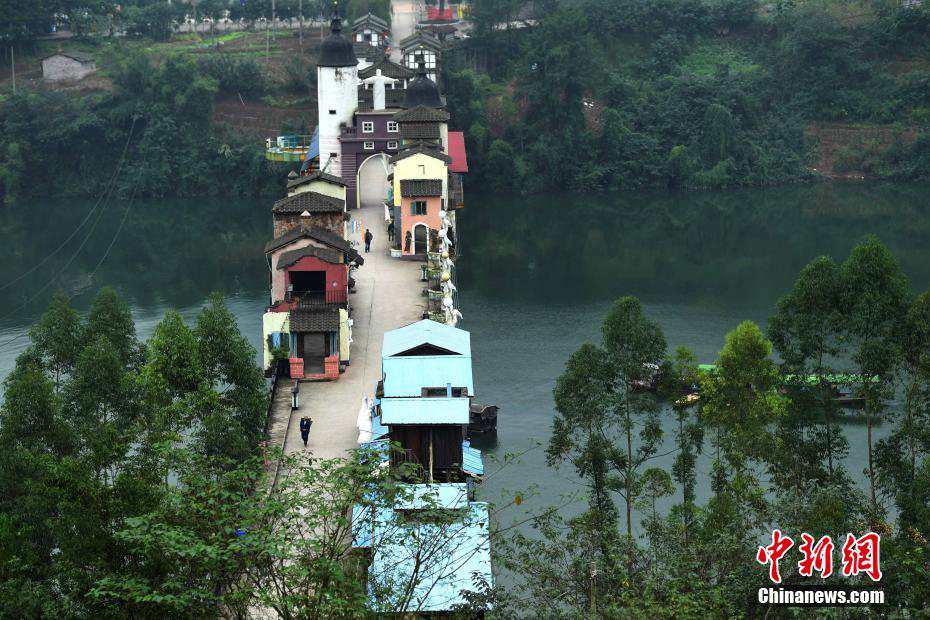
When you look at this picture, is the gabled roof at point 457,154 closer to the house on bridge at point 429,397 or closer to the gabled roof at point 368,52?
the gabled roof at point 368,52

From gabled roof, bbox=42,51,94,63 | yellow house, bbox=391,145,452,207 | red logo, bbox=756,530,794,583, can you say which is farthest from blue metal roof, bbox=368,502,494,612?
gabled roof, bbox=42,51,94,63

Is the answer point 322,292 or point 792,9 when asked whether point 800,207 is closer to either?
point 792,9

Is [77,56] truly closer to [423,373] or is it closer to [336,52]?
[336,52]

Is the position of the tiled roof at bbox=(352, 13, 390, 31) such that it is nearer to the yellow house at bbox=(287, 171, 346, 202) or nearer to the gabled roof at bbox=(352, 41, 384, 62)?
the gabled roof at bbox=(352, 41, 384, 62)

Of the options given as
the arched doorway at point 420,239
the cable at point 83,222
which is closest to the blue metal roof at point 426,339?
the arched doorway at point 420,239

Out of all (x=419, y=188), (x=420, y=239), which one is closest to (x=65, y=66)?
(x=420, y=239)
